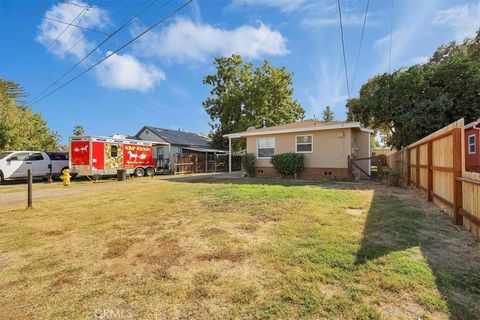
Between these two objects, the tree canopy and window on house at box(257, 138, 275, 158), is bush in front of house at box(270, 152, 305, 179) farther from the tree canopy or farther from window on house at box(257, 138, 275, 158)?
the tree canopy

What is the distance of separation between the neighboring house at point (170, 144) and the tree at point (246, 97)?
9.14 ft

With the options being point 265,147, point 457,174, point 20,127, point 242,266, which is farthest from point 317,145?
point 20,127

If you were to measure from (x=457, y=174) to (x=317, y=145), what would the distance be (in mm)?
10186

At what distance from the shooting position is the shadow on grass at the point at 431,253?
105 inches

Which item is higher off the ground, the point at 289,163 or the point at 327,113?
the point at 327,113

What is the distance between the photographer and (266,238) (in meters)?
4.58

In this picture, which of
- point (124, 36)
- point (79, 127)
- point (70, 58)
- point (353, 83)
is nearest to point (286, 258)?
point (124, 36)

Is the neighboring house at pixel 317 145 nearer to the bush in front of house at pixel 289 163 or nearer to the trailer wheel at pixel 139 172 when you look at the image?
the bush in front of house at pixel 289 163

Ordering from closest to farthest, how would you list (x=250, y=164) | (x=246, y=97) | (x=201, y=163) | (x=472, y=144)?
(x=472, y=144) < (x=250, y=164) < (x=201, y=163) < (x=246, y=97)

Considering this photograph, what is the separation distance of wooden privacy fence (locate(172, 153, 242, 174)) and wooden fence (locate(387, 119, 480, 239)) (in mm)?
17996

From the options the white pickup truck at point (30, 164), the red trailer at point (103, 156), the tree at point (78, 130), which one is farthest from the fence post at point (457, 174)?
the tree at point (78, 130)

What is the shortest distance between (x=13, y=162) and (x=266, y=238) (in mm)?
16871

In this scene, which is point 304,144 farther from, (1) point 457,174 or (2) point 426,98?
(1) point 457,174

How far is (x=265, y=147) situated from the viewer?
17.8 meters
